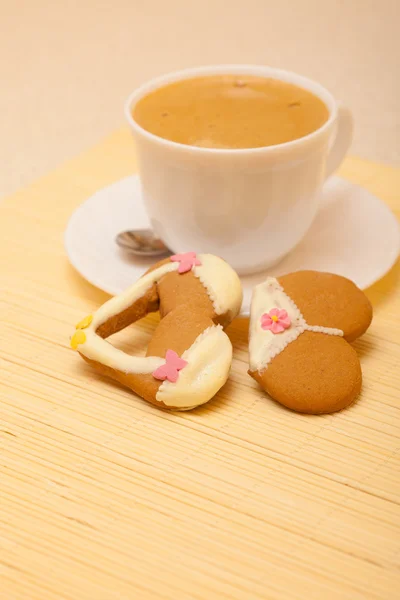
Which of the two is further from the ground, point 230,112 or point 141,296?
point 230,112

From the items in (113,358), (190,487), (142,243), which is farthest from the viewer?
(142,243)

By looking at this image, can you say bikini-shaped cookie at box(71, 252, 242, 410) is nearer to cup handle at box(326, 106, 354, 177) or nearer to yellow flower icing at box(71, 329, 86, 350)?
yellow flower icing at box(71, 329, 86, 350)

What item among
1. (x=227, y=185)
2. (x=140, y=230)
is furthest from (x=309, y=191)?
(x=140, y=230)

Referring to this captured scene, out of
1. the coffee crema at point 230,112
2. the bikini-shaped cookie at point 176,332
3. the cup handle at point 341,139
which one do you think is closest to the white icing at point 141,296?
the bikini-shaped cookie at point 176,332

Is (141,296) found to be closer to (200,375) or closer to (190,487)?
(200,375)

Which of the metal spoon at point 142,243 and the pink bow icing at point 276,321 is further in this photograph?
the metal spoon at point 142,243

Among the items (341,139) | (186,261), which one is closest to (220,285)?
(186,261)

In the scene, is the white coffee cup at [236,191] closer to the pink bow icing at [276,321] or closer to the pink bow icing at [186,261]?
the pink bow icing at [186,261]
